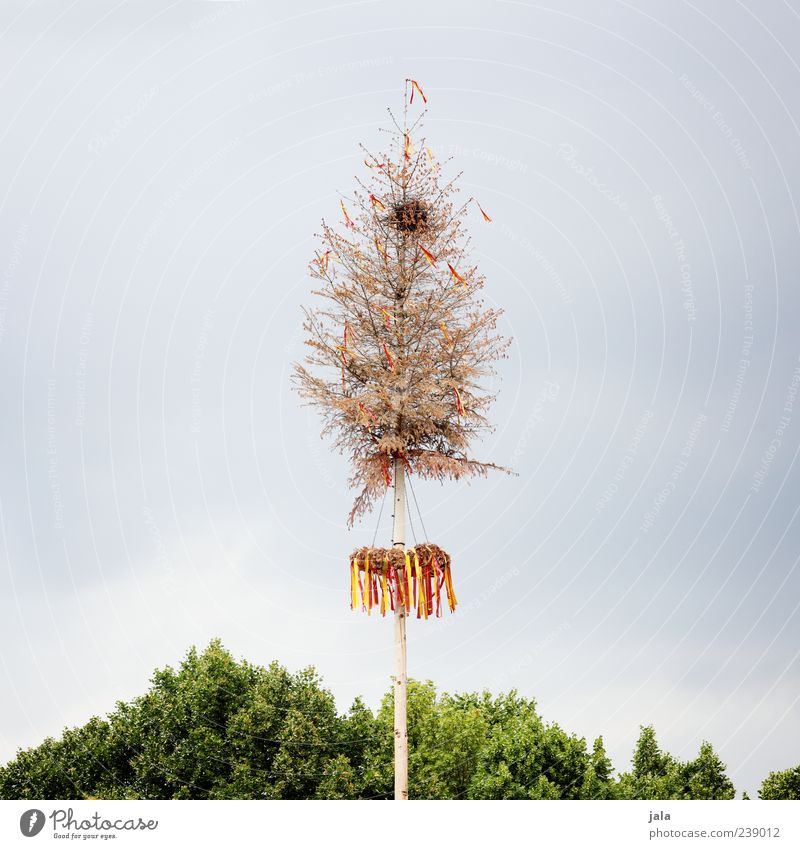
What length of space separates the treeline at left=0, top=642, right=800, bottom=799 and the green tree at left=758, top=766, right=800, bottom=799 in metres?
0.04

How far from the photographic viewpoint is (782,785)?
127 ft

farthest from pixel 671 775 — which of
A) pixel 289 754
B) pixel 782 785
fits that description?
pixel 289 754

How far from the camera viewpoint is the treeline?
1280 inches

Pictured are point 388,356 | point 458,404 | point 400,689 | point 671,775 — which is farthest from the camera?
point 671,775

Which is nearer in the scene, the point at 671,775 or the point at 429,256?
the point at 429,256

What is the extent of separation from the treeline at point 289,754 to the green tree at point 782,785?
0.04 meters

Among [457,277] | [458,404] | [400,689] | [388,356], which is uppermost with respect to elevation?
[457,277]

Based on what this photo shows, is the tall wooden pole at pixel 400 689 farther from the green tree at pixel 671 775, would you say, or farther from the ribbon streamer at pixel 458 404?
the green tree at pixel 671 775

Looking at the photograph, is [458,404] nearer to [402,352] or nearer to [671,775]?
[402,352]

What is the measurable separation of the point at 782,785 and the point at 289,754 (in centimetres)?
2001

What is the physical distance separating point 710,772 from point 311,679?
16688 millimetres

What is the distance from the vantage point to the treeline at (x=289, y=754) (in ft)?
107
